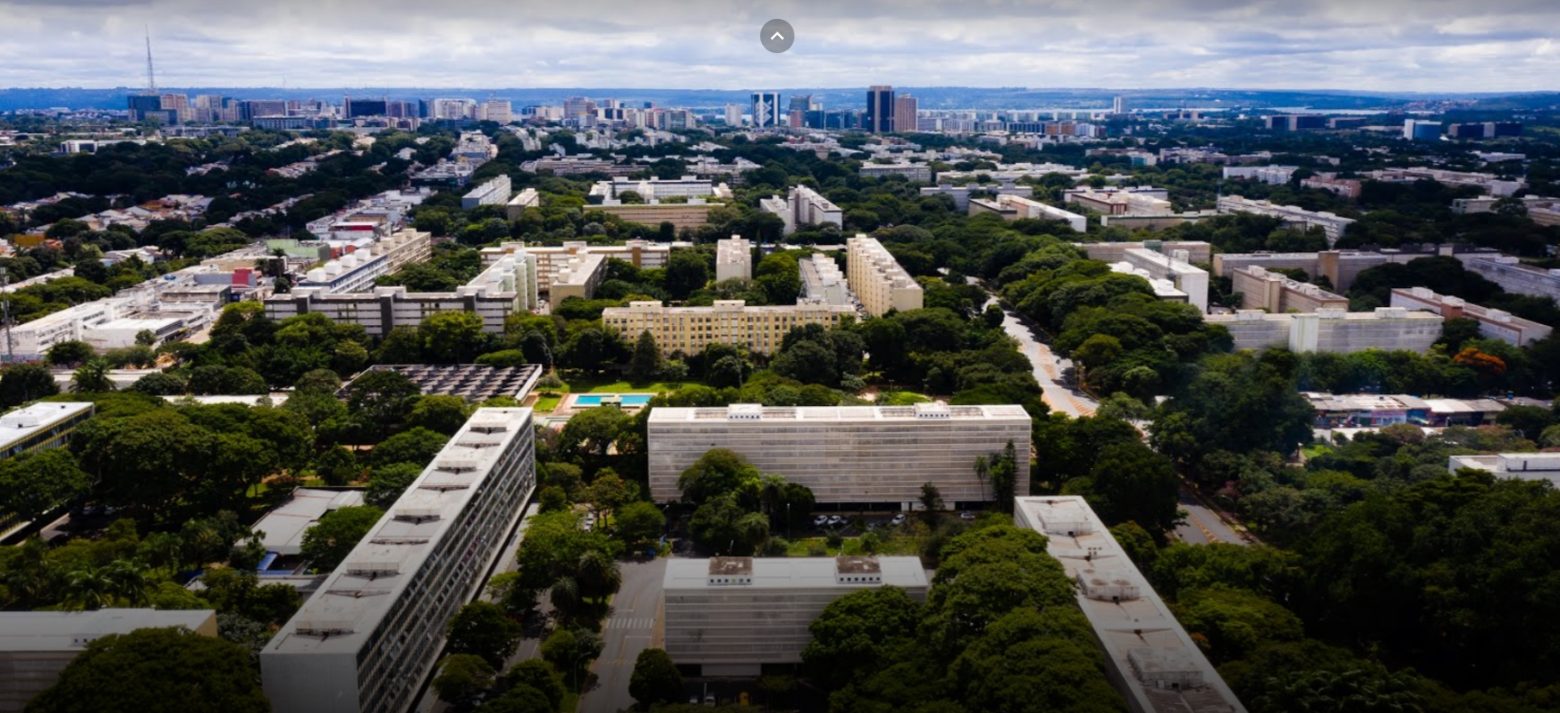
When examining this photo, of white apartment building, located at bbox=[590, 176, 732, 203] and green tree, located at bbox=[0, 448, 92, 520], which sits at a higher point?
white apartment building, located at bbox=[590, 176, 732, 203]

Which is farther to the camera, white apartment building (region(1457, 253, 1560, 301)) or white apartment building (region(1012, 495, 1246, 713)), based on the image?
white apartment building (region(1457, 253, 1560, 301))

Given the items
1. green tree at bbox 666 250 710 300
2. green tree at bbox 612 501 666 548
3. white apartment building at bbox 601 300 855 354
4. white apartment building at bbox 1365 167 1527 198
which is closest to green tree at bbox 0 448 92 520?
green tree at bbox 612 501 666 548

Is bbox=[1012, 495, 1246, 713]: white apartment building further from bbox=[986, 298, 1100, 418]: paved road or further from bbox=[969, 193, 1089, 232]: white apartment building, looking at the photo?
bbox=[969, 193, 1089, 232]: white apartment building

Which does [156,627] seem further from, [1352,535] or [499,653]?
[1352,535]

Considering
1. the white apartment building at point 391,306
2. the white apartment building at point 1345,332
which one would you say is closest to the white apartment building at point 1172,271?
the white apartment building at point 1345,332

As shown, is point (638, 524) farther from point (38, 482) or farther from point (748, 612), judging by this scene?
point (38, 482)

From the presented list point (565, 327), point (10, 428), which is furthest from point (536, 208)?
point (10, 428)
